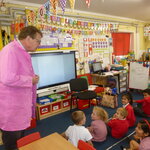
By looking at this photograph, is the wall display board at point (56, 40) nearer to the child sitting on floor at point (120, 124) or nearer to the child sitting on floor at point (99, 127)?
the child sitting on floor at point (99, 127)

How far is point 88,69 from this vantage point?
14.6 ft

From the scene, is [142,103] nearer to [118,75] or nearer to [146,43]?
[118,75]

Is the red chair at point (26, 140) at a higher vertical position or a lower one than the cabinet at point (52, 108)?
higher

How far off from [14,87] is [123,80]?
3928 mm

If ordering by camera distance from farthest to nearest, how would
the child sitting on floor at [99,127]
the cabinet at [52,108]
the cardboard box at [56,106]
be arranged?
the cardboard box at [56,106] → the cabinet at [52,108] → the child sitting on floor at [99,127]

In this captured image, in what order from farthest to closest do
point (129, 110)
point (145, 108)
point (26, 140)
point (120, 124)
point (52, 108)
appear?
point (52, 108) → point (145, 108) → point (129, 110) → point (120, 124) → point (26, 140)

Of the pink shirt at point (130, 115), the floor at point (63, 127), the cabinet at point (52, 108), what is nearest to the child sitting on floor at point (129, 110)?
the pink shirt at point (130, 115)

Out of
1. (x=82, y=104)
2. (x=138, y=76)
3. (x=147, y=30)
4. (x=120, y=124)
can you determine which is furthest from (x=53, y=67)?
(x=147, y=30)

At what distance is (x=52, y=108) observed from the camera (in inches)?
134

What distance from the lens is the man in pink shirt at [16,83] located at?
1.17 m

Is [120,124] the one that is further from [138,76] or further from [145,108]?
[138,76]

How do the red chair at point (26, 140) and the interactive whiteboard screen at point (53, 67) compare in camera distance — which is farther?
the interactive whiteboard screen at point (53, 67)

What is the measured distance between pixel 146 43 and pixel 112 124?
5704 millimetres

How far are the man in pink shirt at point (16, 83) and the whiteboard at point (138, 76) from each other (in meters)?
3.67
